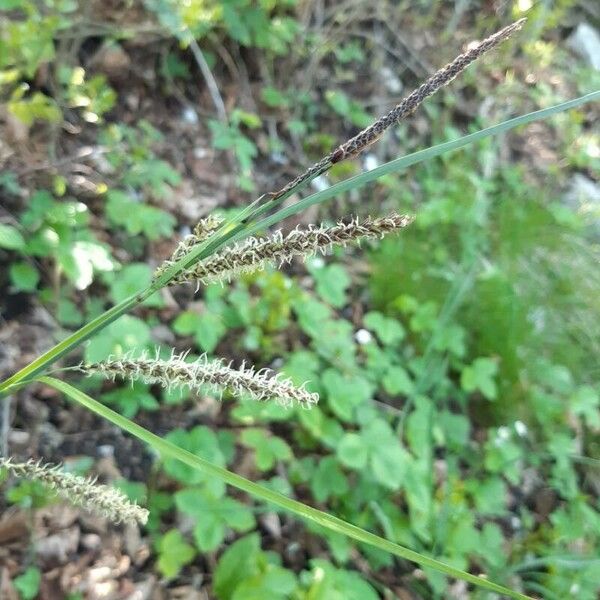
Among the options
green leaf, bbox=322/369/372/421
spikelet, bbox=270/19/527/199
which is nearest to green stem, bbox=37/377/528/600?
spikelet, bbox=270/19/527/199

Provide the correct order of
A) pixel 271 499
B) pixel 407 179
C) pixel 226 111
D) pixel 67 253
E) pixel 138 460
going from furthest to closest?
1. pixel 407 179
2. pixel 226 111
3. pixel 138 460
4. pixel 67 253
5. pixel 271 499

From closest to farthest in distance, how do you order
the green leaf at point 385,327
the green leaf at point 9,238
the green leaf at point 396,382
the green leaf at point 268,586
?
1. the green leaf at point 268,586
2. the green leaf at point 9,238
3. the green leaf at point 396,382
4. the green leaf at point 385,327

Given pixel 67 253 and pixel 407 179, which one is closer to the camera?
pixel 67 253

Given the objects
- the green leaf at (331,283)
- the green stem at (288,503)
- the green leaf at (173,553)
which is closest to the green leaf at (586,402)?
the green leaf at (331,283)

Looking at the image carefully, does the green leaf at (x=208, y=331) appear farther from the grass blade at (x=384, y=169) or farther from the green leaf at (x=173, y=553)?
the grass blade at (x=384, y=169)

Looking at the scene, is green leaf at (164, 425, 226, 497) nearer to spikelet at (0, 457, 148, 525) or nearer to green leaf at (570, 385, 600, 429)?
spikelet at (0, 457, 148, 525)

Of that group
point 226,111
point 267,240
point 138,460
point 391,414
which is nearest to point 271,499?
point 267,240

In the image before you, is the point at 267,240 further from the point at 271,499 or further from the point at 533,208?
the point at 533,208
